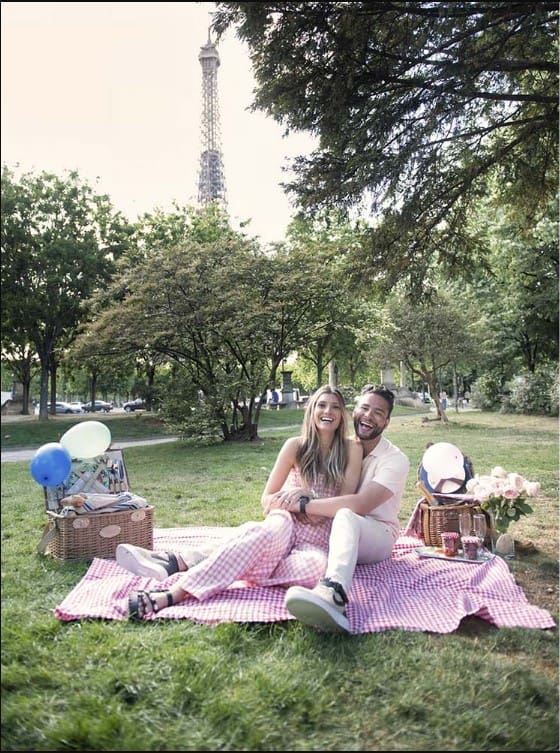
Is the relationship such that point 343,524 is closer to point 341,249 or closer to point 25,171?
point 25,171

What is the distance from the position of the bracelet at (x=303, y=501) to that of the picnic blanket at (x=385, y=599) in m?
0.34

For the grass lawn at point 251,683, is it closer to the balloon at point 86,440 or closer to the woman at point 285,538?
the woman at point 285,538

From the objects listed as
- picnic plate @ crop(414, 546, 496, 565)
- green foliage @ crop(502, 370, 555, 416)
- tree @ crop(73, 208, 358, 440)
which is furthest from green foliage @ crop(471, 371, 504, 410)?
picnic plate @ crop(414, 546, 496, 565)

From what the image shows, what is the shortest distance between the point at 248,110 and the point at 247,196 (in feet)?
1.52

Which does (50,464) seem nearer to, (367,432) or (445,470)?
(367,432)

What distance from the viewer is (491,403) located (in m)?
14.9

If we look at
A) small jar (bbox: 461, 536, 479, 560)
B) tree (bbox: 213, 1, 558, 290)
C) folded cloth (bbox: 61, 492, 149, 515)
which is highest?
tree (bbox: 213, 1, 558, 290)

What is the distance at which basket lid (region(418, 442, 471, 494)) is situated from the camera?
311cm

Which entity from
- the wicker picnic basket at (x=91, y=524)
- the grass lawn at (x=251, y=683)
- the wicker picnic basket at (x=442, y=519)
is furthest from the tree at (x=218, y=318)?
the grass lawn at (x=251, y=683)

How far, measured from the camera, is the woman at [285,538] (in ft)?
7.09

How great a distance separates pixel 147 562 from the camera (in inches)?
95.0

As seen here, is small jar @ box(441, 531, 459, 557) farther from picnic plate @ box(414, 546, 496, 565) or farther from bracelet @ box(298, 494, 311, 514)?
bracelet @ box(298, 494, 311, 514)

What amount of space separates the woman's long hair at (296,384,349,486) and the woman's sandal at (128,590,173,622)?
2.76 feet

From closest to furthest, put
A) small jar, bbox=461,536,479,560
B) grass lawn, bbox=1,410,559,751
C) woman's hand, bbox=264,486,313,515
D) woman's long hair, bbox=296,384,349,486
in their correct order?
grass lawn, bbox=1,410,559,751, woman's hand, bbox=264,486,313,515, woman's long hair, bbox=296,384,349,486, small jar, bbox=461,536,479,560
